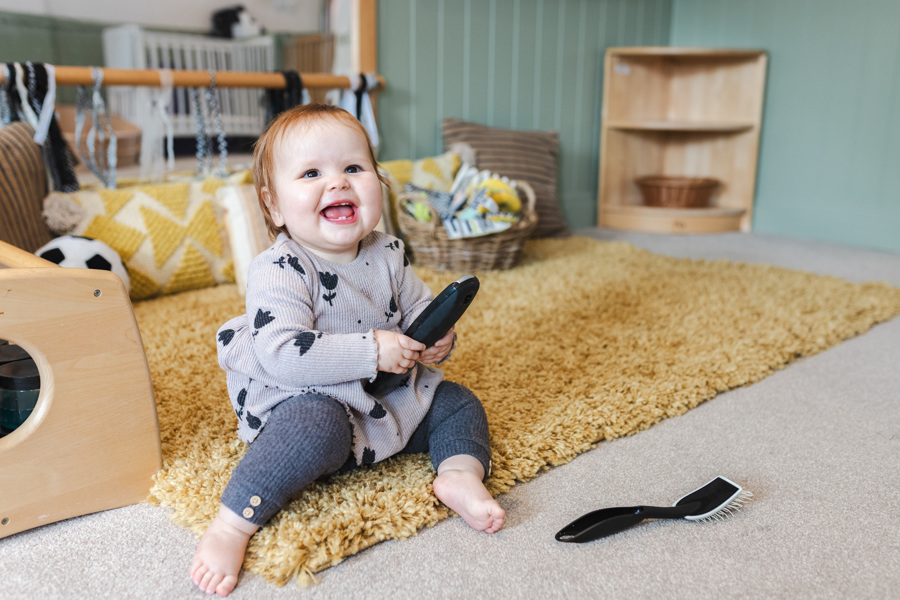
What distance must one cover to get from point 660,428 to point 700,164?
210 centimetres

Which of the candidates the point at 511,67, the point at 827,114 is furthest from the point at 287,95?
the point at 827,114

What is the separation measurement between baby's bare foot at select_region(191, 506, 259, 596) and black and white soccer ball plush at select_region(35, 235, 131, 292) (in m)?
0.79

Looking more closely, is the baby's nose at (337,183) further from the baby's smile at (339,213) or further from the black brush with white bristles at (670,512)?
the black brush with white bristles at (670,512)

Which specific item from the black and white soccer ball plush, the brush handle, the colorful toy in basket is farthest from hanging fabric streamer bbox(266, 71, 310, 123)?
the brush handle

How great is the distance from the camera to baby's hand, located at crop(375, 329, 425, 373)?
713 millimetres

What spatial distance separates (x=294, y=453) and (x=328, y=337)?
0.40 ft

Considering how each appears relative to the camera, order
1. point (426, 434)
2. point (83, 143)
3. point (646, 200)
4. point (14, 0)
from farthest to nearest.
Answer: point (646, 200), point (14, 0), point (83, 143), point (426, 434)

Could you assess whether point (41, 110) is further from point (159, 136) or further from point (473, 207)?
point (473, 207)

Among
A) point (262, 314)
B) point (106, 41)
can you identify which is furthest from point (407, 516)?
point (106, 41)

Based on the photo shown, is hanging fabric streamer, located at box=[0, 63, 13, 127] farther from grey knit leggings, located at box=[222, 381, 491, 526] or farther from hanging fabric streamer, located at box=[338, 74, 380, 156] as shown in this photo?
grey knit leggings, located at box=[222, 381, 491, 526]

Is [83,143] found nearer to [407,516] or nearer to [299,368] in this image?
[299,368]

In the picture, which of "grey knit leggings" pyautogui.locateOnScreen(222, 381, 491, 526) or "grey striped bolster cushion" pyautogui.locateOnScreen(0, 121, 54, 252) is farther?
"grey striped bolster cushion" pyautogui.locateOnScreen(0, 121, 54, 252)

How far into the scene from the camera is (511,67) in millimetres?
2414

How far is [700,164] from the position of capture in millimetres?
2799
